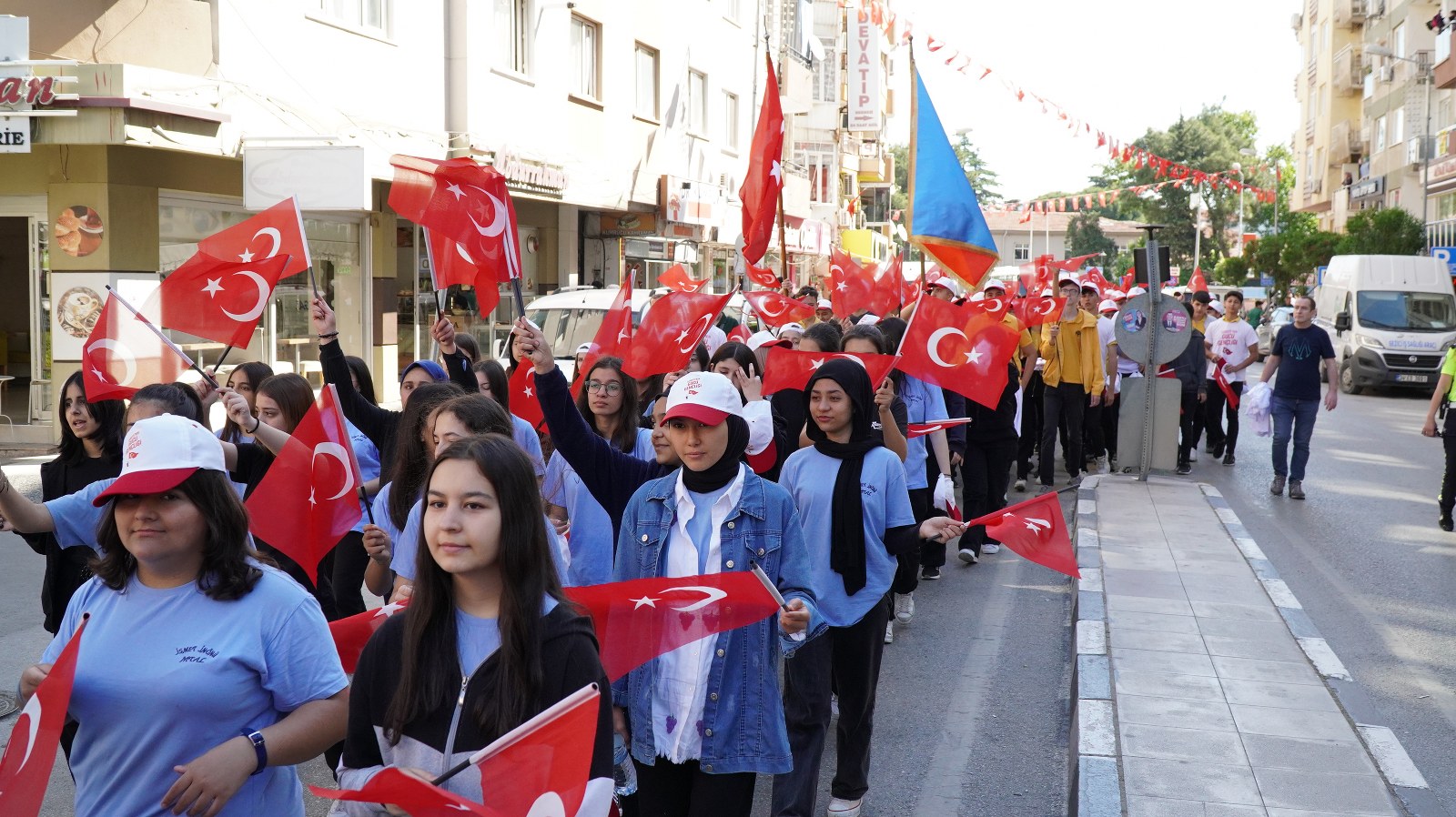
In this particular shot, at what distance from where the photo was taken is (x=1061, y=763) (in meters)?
5.79

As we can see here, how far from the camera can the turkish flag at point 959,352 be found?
25.2 feet

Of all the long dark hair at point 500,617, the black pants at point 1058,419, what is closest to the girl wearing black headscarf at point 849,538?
the long dark hair at point 500,617

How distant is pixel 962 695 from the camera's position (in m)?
6.80

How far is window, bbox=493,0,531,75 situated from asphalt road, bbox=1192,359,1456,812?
1234 cm

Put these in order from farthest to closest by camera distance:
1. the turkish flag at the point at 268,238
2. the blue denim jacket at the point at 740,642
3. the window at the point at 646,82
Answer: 1. the window at the point at 646,82
2. the turkish flag at the point at 268,238
3. the blue denim jacket at the point at 740,642

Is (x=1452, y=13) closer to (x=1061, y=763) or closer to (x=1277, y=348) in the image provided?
(x=1277, y=348)

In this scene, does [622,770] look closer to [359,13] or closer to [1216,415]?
[1216,415]

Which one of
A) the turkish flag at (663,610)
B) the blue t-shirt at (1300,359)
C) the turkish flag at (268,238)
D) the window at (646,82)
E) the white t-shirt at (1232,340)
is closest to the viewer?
the turkish flag at (663,610)

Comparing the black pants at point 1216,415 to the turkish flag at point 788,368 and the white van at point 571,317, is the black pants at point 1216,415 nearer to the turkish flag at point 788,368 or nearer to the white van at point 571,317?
the white van at point 571,317

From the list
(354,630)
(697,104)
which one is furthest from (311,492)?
(697,104)

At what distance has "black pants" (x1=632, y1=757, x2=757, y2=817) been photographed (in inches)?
146

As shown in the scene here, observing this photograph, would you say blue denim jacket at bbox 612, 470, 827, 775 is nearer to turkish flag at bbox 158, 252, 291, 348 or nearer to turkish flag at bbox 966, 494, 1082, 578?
turkish flag at bbox 966, 494, 1082, 578

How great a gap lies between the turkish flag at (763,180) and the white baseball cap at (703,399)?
7.01 m

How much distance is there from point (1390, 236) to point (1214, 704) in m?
36.6
